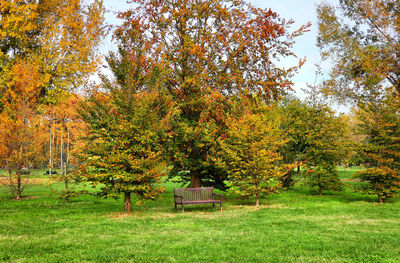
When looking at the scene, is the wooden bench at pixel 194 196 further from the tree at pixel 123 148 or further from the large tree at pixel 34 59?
the large tree at pixel 34 59

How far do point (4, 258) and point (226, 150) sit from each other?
9623 mm

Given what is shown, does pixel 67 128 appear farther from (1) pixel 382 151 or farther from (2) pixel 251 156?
(1) pixel 382 151

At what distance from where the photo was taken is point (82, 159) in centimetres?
1162

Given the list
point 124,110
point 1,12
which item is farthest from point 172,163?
point 1,12

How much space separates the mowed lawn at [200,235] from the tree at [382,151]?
7.81ft

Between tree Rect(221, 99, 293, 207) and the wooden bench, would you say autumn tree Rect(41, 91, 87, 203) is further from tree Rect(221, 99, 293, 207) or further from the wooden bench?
tree Rect(221, 99, 293, 207)

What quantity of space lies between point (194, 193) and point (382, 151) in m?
8.94

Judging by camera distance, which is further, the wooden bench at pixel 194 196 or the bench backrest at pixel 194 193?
the bench backrest at pixel 194 193

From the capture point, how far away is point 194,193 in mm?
12969

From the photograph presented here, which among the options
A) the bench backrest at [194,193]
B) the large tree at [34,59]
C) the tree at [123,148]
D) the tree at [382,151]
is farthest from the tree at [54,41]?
the tree at [382,151]

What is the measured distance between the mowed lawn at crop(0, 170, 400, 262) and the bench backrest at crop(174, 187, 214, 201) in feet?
1.66

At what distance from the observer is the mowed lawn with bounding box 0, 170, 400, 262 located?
20.3 feet

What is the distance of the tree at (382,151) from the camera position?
14.8 metres

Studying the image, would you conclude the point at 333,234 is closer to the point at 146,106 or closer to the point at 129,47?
the point at 146,106
